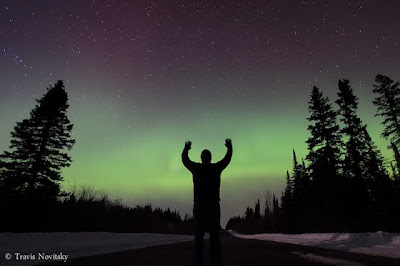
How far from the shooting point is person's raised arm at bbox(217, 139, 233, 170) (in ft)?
15.0

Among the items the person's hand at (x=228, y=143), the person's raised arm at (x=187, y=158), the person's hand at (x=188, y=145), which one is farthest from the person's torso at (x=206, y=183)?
the person's hand at (x=228, y=143)

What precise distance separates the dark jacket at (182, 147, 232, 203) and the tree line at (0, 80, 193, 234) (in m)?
23.6

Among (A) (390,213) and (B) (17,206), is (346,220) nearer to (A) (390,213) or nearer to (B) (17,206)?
(A) (390,213)

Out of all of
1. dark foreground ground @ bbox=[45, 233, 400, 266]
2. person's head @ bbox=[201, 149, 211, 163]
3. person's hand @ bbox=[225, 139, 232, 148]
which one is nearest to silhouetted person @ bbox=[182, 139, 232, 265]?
person's head @ bbox=[201, 149, 211, 163]

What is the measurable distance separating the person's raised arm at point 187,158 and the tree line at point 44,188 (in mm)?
23390

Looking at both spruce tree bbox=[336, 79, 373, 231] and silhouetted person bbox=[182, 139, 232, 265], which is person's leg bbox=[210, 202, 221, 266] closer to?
silhouetted person bbox=[182, 139, 232, 265]

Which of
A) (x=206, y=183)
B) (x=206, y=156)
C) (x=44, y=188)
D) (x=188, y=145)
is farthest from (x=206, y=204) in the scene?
(x=44, y=188)

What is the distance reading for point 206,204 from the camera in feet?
14.1

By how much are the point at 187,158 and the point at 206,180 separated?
20.1 inches

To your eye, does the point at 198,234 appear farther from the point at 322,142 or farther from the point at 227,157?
the point at 322,142

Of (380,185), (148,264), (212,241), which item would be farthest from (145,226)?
(212,241)

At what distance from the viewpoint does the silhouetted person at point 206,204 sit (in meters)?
4.25

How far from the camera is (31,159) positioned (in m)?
27.5

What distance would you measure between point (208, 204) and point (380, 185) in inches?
1019
